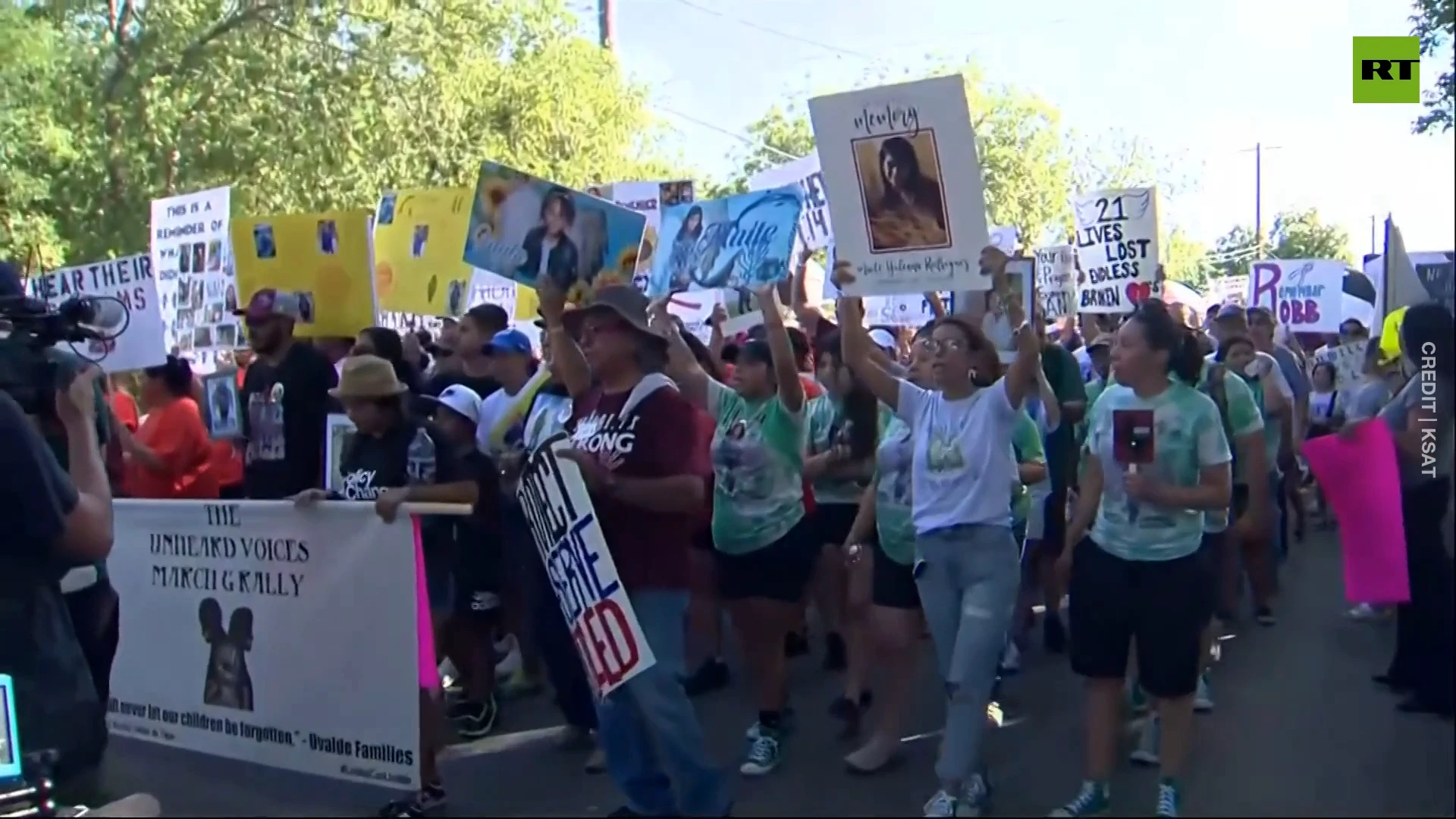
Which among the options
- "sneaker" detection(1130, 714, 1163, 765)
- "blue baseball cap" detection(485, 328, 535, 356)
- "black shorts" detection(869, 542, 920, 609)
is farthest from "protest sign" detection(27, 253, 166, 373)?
"sneaker" detection(1130, 714, 1163, 765)

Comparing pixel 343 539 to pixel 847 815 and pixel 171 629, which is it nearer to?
pixel 171 629

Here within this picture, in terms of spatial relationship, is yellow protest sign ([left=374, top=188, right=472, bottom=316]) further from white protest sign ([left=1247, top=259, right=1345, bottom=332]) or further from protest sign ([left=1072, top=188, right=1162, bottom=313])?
white protest sign ([left=1247, top=259, right=1345, bottom=332])

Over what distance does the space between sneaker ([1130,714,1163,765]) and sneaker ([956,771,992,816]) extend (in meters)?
0.98

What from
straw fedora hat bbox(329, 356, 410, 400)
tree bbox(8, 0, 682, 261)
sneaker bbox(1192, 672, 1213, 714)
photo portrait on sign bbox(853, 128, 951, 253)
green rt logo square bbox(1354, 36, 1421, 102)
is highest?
tree bbox(8, 0, 682, 261)

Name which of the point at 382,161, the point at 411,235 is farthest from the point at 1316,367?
the point at 382,161

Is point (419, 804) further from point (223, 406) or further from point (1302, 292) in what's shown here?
point (1302, 292)

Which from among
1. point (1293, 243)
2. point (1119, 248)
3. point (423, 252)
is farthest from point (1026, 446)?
point (1293, 243)

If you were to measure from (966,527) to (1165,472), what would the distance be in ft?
2.35

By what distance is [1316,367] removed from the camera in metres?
13.9

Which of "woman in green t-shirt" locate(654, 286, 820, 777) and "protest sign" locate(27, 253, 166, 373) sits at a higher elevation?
"protest sign" locate(27, 253, 166, 373)

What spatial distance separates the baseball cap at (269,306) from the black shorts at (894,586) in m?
3.08

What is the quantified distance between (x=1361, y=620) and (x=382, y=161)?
14.9m

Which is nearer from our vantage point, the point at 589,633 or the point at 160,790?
the point at 589,633

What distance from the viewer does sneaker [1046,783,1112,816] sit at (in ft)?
18.0
